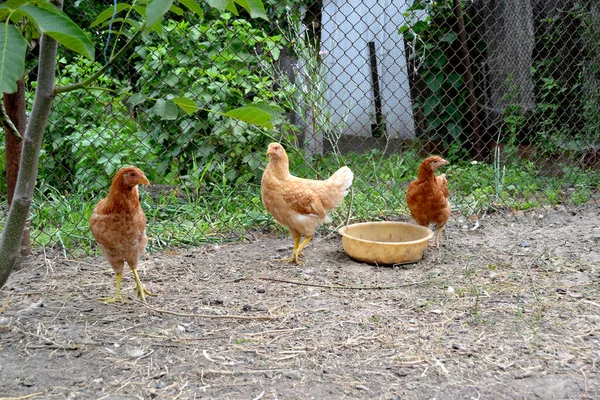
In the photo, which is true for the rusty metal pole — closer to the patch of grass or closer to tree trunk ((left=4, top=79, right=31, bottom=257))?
the patch of grass

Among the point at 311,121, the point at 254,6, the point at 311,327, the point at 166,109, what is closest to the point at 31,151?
the point at 166,109

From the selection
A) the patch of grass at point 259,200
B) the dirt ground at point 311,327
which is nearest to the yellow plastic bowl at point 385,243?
the dirt ground at point 311,327

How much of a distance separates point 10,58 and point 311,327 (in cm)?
202

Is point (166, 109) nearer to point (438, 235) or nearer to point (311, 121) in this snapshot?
point (438, 235)

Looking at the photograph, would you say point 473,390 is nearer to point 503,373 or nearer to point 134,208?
point 503,373

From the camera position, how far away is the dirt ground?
217 cm

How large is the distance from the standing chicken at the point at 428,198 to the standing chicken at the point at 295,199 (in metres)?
0.58

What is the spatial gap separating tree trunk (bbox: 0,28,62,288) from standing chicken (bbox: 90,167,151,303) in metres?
0.92

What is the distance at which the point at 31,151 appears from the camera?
189cm

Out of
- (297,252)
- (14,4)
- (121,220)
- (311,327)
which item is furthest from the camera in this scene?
(297,252)

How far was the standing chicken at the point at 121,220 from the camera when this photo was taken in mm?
2996

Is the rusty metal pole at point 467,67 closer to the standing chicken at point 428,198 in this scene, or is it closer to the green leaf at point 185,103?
the standing chicken at point 428,198

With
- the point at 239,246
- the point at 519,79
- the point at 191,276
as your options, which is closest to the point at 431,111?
the point at 519,79

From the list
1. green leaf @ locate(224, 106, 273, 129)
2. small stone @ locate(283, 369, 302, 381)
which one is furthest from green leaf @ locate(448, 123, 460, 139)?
green leaf @ locate(224, 106, 273, 129)
